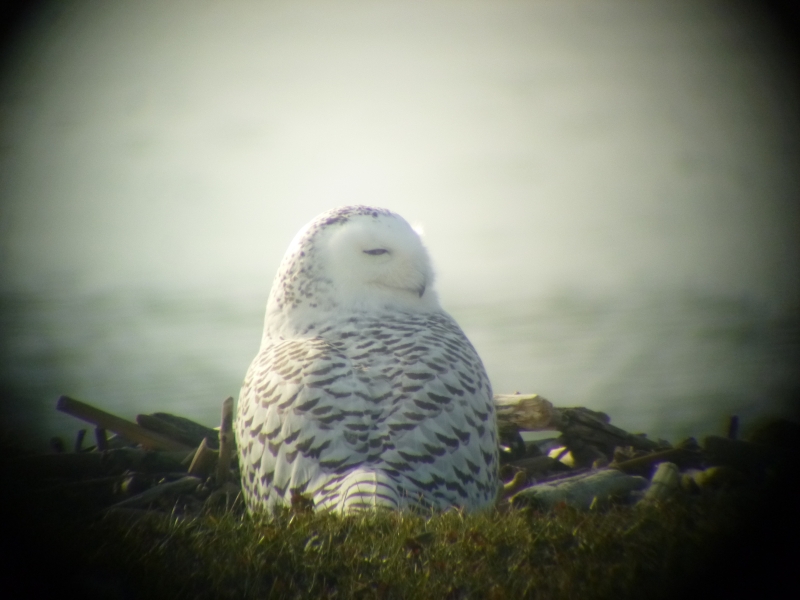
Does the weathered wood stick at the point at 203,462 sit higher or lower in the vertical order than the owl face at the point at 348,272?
lower

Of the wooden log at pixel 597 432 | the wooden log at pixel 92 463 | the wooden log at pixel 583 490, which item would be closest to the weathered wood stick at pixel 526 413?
the wooden log at pixel 597 432

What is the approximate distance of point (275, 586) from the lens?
2125 millimetres

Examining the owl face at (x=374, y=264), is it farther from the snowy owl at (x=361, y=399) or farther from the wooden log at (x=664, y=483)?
the wooden log at (x=664, y=483)

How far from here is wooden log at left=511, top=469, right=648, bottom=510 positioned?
3197mm

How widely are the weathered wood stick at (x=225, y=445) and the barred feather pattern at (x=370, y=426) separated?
23.5 inches

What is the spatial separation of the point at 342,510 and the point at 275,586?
1.55 ft

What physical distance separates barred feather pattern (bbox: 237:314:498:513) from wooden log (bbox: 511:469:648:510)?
0.18 metres

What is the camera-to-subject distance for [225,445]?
12.8ft

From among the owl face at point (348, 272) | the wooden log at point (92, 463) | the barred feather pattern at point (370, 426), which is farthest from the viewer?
the owl face at point (348, 272)

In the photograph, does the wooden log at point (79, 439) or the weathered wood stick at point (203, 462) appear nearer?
the weathered wood stick at point (203, 462)

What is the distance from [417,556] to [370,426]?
70 cm

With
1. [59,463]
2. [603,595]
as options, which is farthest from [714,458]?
[59,463]

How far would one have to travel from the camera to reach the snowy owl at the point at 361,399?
280 cm

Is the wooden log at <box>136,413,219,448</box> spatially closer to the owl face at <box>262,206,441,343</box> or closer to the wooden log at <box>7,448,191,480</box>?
the wooden log at <box>7,448,191,480</box>
